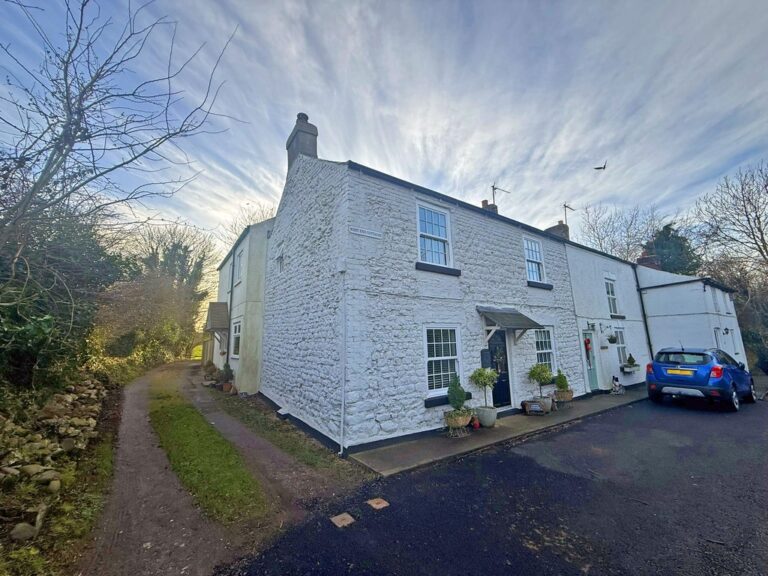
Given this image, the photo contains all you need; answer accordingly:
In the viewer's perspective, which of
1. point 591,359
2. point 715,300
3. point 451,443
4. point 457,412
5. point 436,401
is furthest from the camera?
point 715,300

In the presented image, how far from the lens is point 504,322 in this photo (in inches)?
334

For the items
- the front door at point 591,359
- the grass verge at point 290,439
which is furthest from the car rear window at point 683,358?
the grass verge at point 290,439

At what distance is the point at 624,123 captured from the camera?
337 inches

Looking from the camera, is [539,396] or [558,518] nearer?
[558,518]

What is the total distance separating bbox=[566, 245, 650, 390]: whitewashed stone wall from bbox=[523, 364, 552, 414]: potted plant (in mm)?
3620

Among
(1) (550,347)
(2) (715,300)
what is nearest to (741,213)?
(2) (715,300)

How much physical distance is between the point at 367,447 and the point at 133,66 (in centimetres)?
677

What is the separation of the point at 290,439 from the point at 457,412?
404cm

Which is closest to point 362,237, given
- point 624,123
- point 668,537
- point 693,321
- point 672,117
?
point 668,537

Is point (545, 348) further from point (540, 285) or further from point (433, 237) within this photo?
point (433, 237)

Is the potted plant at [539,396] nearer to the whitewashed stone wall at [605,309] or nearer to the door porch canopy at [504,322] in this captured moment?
the door porch canopy at [504,322]

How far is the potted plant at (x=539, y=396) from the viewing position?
896 cm

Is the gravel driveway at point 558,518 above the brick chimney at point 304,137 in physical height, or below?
below

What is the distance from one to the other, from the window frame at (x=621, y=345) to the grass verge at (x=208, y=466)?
1547 centimetres
